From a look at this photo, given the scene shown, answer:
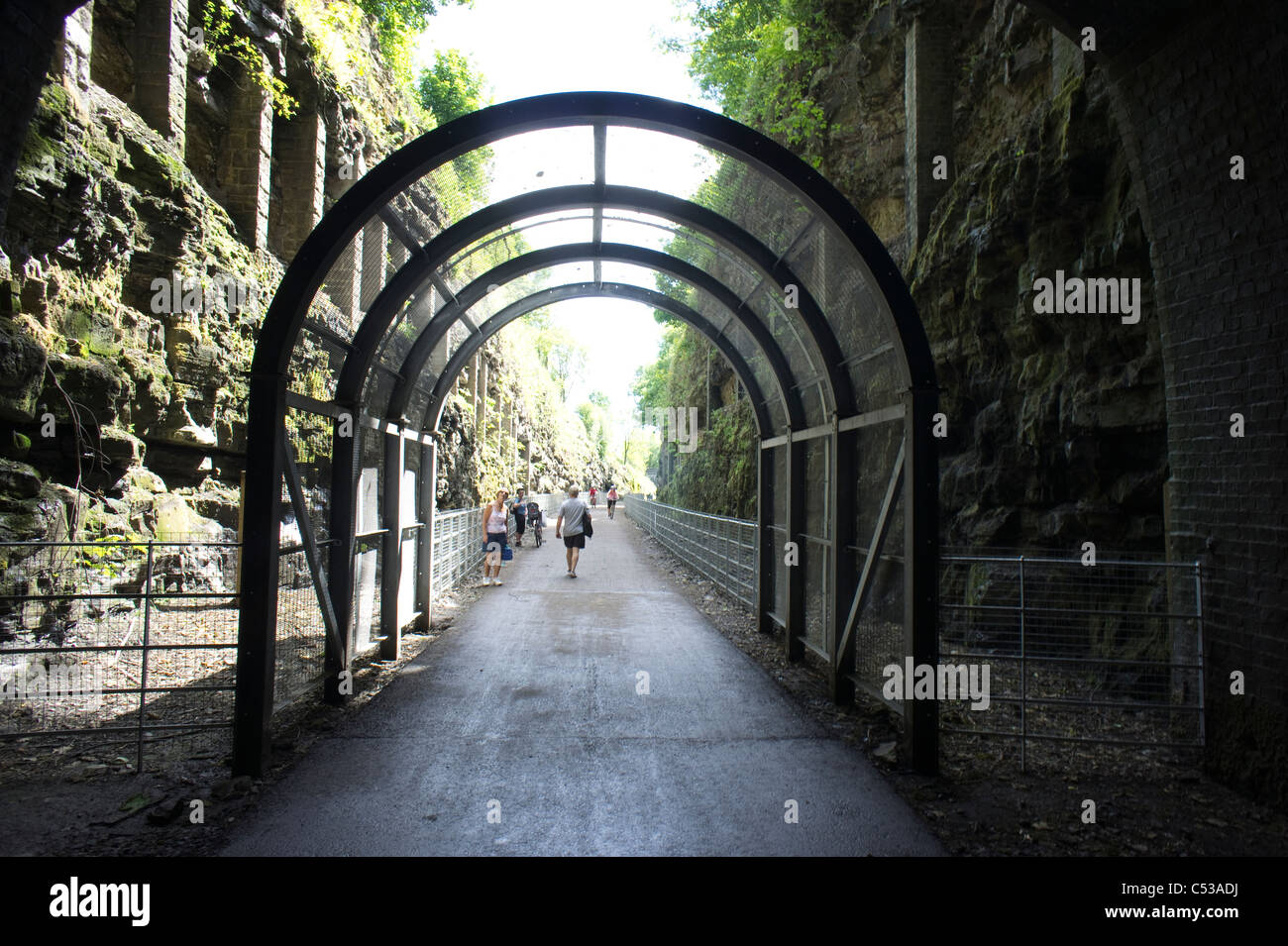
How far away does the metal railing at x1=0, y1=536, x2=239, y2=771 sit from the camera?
4258 millimetres

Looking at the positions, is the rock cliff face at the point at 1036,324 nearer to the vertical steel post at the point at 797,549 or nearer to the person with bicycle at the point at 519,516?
the vertical steel post at the point at 797,549

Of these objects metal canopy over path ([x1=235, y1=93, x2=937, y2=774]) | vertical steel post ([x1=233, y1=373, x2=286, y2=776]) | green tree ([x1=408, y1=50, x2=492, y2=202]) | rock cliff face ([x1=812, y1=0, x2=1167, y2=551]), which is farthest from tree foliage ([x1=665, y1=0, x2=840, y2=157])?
vertical steel post ([x1=233, y1=373, x2=286, y2=776])

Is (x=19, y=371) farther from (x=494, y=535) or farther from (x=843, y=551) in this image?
(x=843, y=551)

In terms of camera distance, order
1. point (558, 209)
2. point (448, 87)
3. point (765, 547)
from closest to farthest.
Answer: point (558, 209) → point (765, 547) → point (448, 87)

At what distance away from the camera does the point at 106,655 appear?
20.4ft

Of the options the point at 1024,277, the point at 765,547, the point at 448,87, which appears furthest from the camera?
the point at 448,87

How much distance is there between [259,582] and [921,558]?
13.9 feet

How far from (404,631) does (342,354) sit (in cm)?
367

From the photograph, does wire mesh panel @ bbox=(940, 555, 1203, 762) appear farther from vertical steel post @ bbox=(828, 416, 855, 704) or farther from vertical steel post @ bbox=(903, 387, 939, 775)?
vertical steel post @ bbox=(828, 416, 855, 704)

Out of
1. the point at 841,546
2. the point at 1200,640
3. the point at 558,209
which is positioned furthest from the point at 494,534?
the point at 1200,640

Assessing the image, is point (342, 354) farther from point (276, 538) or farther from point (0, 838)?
point (0, 838)

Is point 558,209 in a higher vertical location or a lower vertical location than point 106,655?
higher

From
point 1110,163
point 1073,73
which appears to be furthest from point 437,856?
point 1073,73

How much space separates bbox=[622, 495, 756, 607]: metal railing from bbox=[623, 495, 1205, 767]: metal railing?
2917mm
